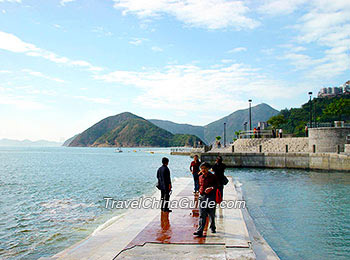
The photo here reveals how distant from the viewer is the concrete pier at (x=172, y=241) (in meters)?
6.42

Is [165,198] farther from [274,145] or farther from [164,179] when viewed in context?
[274,145]

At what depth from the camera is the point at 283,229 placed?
10.8m

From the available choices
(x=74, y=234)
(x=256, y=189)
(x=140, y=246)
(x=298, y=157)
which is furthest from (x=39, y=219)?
(x=298, y=157)

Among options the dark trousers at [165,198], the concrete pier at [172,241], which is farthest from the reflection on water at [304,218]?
the dark trousers at [165,198]

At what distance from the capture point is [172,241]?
284 inches

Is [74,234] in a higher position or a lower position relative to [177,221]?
lower

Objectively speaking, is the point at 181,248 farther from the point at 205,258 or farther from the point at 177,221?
the point at 177,221

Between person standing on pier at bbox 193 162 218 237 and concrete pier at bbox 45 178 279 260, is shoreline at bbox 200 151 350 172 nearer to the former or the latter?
concrete pier at bbox 45 178 279 260

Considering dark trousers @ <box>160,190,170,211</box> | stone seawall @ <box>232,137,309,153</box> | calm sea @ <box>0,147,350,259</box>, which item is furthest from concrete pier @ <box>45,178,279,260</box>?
stone seawall @ <box>232,137,309,153</box>

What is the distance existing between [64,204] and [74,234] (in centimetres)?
656

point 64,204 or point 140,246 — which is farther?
point 64,204

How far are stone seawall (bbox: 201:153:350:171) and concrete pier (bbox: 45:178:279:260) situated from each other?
22.3 metres

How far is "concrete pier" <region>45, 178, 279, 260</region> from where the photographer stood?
6.42 metres

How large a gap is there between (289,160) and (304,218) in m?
22.5
